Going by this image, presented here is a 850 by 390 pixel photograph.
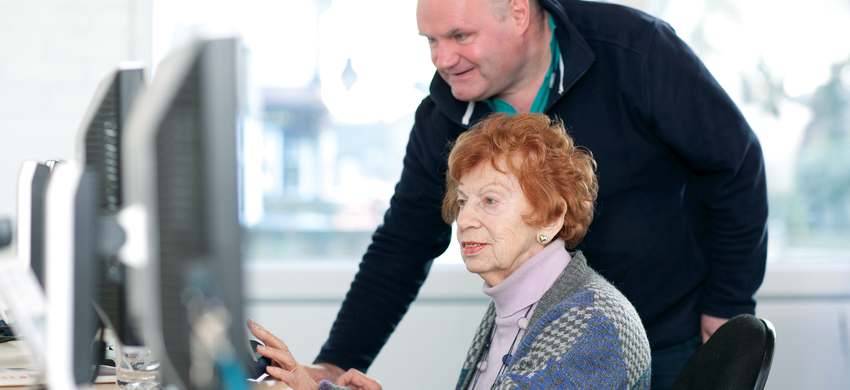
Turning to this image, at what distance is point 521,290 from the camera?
139cm

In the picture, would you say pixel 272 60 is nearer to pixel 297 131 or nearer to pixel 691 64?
pixel 297 131

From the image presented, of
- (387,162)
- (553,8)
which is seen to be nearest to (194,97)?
(553,8)

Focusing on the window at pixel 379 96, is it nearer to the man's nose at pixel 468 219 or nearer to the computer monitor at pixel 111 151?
the man's nose at pixel 468 219

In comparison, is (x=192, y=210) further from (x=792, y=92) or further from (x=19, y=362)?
(x=792, y=92)

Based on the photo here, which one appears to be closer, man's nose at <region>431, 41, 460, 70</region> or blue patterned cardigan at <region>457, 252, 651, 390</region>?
blue patterned cardigan at <region>457, 252, 651, 390</region>

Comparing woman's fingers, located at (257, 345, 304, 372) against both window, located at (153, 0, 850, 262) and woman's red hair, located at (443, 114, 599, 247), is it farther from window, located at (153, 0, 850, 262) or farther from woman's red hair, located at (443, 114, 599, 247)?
window, located at (153, 0, 850, 262)

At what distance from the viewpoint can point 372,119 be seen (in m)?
3.14

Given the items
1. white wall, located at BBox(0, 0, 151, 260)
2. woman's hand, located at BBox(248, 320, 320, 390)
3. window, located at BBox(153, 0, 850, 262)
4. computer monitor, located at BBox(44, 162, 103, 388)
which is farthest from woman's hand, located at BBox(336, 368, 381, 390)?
white wall, located at BBox(0, 0, 151, 260)

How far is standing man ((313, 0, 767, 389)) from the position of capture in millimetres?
1660

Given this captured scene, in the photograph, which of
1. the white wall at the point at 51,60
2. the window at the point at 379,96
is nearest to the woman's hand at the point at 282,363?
the window at the point at 379,96

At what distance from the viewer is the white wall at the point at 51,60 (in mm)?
2975

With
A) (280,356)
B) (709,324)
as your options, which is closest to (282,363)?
(280,356)

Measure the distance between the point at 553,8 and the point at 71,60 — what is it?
2287 mm

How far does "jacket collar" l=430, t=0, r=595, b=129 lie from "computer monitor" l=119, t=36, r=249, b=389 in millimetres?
1259
